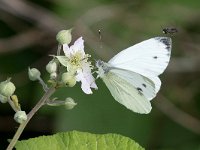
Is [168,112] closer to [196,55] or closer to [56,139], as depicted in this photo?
[196,55]

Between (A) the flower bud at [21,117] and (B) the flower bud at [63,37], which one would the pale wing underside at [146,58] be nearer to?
(B) the flower bud at [63,37]

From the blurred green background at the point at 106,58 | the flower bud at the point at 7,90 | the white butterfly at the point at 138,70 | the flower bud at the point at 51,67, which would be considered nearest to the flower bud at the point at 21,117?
the flower bud at the point at 7,90

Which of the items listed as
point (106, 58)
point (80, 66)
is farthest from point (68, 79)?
point (106, 58)

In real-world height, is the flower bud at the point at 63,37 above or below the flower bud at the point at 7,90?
above

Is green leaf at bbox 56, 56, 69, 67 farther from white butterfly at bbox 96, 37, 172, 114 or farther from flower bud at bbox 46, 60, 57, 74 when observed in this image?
white butterfly at bbox 96, 37, 172, 114

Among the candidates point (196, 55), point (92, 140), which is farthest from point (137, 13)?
point (92, 140)

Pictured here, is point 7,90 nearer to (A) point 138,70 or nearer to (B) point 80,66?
(B) point 80,66

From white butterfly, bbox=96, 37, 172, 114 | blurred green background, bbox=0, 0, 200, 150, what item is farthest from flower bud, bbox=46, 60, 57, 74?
blurred green background, bbox=0, 0, 200, 150
